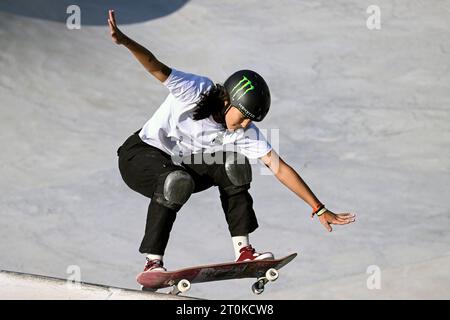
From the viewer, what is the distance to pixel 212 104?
761 cm

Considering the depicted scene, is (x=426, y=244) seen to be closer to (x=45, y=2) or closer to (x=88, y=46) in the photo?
(x=88, y=46)

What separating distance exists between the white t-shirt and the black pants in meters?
0.09

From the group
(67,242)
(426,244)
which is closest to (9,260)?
(67,242)

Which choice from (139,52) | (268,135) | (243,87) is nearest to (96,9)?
(268,135)

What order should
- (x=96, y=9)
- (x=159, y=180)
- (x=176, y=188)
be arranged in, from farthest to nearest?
1. (x=96, y=9)
2. (x=159, y=180)
3. (x=176, y=188)

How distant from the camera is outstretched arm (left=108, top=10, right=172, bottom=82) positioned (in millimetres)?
6934

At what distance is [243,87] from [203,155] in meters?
0.60

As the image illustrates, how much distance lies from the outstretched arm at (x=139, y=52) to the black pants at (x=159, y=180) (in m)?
→ 0.66

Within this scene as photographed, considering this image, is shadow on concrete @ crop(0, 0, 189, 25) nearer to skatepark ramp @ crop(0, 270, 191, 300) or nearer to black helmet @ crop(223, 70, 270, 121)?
black helmet @ crop(223, 70, 270, 121)

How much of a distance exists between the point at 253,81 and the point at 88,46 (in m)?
7.00

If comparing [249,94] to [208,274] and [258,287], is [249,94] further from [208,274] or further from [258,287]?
[258,287]

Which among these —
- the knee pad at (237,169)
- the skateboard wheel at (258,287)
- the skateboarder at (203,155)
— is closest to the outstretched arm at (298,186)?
the skateboarder at (203,155)

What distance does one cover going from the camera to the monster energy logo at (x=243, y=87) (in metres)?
7.59

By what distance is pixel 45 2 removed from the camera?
15.1 m
